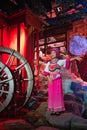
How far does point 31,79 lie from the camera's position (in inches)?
195

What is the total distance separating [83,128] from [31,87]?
186cm

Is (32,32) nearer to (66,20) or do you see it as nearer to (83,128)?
(66,20)

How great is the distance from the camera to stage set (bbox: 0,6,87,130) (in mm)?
4957

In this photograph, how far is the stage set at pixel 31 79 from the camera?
16.3ft

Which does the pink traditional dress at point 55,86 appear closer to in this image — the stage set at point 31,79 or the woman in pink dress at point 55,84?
the woman in pink dress at point 55,84

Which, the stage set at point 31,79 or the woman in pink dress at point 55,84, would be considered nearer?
the stage set at point 31,79

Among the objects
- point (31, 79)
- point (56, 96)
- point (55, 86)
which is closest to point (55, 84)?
point (55, 86)

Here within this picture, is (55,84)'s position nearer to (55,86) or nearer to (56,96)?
(55,86)

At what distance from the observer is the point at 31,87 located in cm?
493

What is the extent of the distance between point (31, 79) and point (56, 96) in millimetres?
1543

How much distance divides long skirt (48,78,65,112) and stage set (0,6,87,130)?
0.25 m

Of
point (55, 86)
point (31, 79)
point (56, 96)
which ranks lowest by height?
point (56, 96)

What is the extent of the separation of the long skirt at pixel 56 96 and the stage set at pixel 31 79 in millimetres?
254

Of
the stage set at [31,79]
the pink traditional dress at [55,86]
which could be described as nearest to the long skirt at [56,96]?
the pink traditional dress at [55,86]
